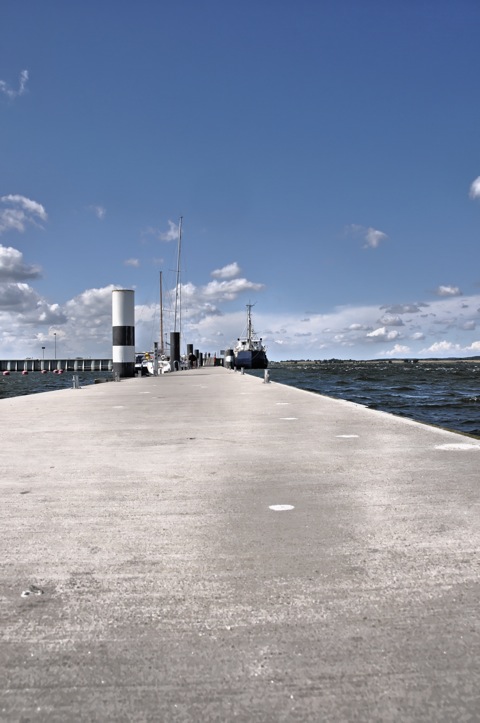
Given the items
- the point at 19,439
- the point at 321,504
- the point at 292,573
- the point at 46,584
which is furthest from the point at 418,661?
the point at 19,439

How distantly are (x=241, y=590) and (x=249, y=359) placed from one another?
317ft

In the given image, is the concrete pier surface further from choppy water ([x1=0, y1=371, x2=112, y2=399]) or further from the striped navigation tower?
choppy water ([x1=0, y1=371, x2=112, y2=399])

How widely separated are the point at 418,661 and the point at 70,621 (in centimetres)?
155

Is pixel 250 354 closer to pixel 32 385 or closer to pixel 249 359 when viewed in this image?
pixel 249 359

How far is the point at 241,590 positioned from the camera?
9.50ft

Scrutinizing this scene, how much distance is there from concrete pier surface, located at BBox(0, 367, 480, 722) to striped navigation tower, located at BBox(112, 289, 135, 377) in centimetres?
2469

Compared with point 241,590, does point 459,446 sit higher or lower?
higher

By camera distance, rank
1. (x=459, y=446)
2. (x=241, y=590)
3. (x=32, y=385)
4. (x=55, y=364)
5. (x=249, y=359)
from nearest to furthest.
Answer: (x=241, y=590) → (x=459, y=446) → (x=32, y=385) → (x=249, y=359) → (x=55, y=364)

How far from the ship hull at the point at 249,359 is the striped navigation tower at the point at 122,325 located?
67415 mm

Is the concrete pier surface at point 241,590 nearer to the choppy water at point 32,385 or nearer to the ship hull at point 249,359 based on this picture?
the choppy water at point 32,385

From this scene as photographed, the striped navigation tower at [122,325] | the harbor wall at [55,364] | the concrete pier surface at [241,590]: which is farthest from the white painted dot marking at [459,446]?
the harbor wall at [55,364]

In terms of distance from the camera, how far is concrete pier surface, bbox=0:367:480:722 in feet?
6.82

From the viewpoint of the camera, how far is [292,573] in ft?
10.2

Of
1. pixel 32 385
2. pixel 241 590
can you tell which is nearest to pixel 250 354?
pixel 32 385
